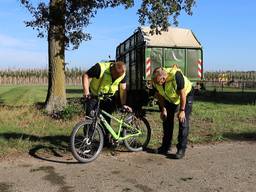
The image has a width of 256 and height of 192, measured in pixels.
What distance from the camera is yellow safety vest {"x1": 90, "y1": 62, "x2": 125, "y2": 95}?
8578 mm

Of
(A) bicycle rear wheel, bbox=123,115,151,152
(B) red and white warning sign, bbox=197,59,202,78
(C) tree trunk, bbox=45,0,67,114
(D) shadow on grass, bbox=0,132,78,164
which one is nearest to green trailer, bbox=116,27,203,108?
(B) red and white warning sign, bbox=197,59,202,78

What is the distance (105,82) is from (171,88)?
3.85 ft

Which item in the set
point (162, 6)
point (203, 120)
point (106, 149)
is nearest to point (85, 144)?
point (106, 149)

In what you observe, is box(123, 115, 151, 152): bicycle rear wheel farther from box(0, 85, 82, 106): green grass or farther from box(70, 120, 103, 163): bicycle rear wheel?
box(0, 85, 82, 106): green grass

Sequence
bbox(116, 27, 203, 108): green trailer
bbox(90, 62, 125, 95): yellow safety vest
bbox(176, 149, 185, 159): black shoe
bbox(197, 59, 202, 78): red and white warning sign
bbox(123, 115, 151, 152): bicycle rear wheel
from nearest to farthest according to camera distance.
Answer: bbox(176, 149, 185, 159): black shoe → bbox(90, 62, 125, 95): yellow safety vest → bbox(123, 115, 151, 152): bicycle rear wheel → bbox(116, 27, 203, 108): green trailer → bbox(197, 59, 202, 78): red and white warning sign

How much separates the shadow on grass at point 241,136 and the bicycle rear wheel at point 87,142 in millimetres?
3541

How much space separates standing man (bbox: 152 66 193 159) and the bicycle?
47 centimetres

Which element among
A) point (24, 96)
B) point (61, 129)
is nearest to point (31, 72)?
point (24, 96)

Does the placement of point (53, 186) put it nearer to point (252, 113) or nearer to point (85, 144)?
point (85, 144)

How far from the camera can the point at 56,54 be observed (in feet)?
50.0

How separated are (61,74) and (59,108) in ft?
4.25

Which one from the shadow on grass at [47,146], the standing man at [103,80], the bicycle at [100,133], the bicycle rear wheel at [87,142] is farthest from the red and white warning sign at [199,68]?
the bicycle rear wheel at [87,142]

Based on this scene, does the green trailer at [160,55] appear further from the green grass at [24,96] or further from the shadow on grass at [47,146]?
the shadow on grass at [47,146]

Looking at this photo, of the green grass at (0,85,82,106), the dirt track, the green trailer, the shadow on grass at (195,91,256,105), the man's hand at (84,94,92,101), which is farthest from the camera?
the green grass at (0,85,82,106)
